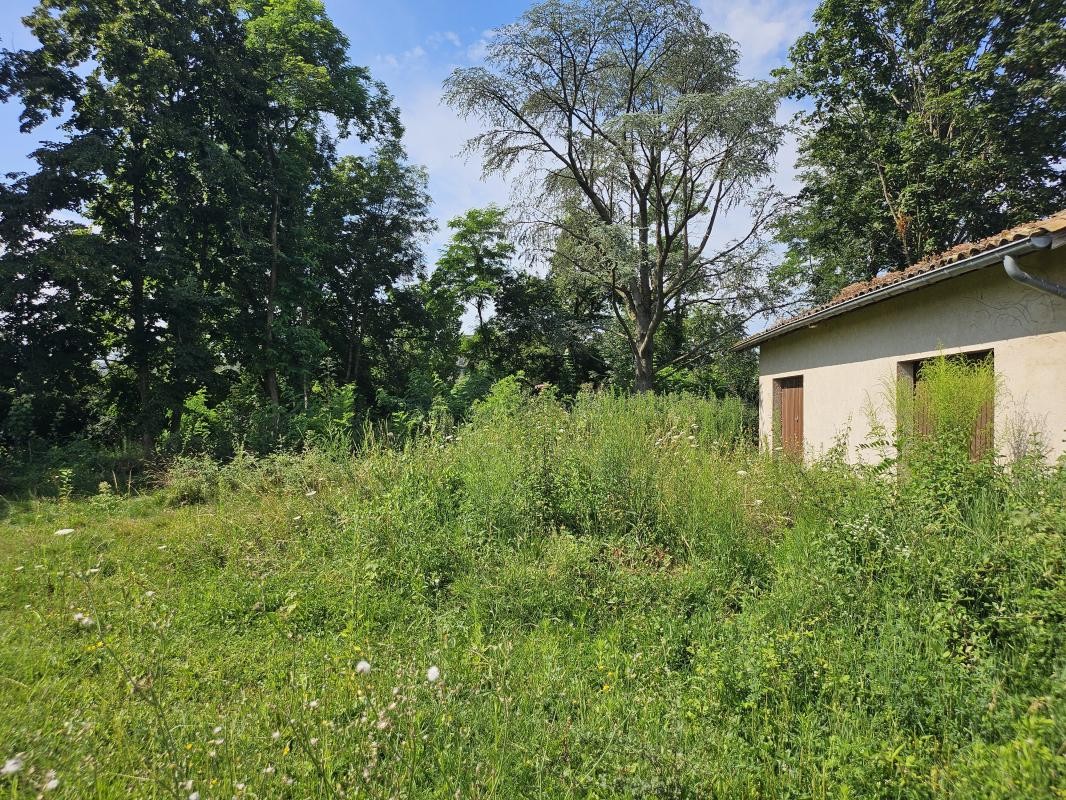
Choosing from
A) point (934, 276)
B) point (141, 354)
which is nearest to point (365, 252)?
point (141, 354)

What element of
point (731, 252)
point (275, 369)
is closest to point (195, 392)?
point (275, 369)

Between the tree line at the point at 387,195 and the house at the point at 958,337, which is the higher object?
the tree line at the point at 387,195

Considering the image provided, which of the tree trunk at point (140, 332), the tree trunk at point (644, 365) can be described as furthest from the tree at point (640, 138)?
the tree trunk at point (140, 332)

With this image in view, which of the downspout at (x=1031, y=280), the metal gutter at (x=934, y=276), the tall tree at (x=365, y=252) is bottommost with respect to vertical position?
the downspout at (x=1031, y=280)

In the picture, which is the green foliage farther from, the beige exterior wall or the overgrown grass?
the beige exterior wall

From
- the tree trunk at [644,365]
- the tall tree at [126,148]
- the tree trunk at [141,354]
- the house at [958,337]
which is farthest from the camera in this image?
the tree trunk at [644,365]

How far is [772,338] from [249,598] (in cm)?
993

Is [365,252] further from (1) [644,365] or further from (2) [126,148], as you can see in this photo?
(1) [644,365]

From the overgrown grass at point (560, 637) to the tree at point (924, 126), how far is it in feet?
39.8

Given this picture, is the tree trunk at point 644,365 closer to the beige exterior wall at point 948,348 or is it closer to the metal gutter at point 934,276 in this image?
the beige exterior wall at point 948,348

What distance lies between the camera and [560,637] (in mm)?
3225

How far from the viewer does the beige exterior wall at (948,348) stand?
4781 millimetres

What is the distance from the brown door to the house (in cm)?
7

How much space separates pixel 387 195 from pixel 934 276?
17.9 meters
